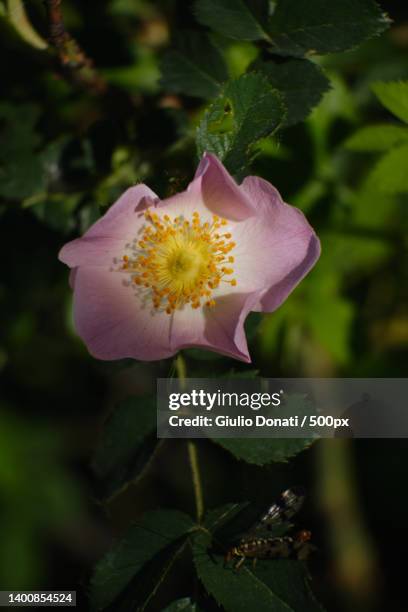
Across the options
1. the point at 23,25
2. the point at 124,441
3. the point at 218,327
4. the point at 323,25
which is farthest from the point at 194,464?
the point at 23,25

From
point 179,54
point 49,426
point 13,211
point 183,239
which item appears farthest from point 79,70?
point 49,426

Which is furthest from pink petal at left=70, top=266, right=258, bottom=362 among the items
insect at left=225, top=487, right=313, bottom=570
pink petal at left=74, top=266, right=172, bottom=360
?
insect at left=225, top=487, right=313, bottom=570

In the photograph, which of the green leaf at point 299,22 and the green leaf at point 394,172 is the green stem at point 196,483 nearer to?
the green leaf at point 394,172

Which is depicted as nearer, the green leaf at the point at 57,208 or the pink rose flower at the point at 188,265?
the pink rose flower at the point at 188,265

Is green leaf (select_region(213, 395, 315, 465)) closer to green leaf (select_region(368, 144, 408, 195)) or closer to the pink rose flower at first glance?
the pink rose flower

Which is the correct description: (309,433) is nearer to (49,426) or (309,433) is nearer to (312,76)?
(312,76)

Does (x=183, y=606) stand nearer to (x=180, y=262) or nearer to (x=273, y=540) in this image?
(x=273, y=540)

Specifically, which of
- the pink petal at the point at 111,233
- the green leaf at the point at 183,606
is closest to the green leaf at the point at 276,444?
the green leaf at the point at 183,606
